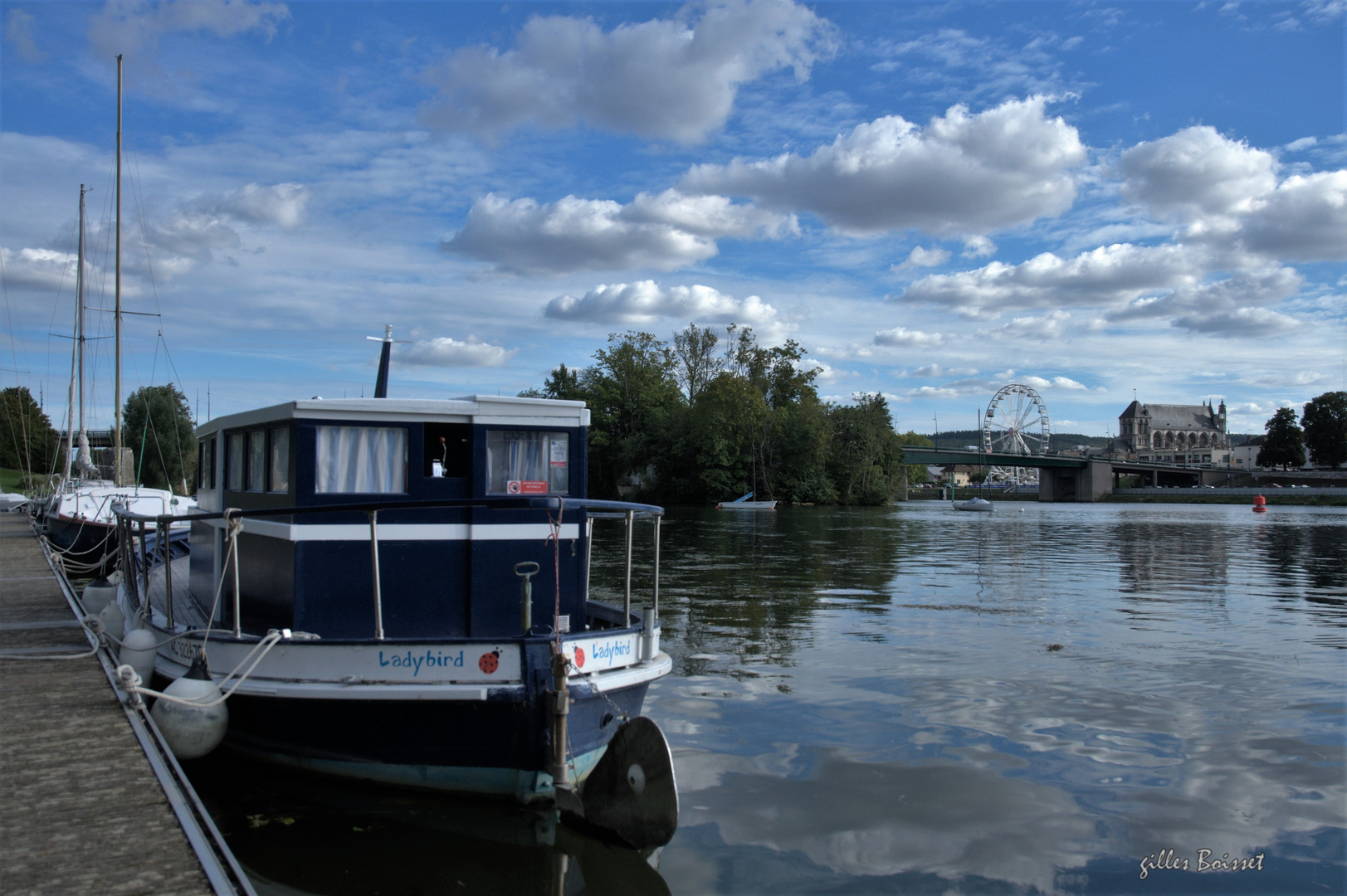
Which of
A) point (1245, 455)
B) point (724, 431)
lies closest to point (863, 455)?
point (724, 431)

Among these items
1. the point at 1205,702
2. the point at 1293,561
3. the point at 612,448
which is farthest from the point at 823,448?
the point at 1205,702

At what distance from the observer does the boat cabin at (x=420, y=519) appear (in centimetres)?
756

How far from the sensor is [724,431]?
251 ft

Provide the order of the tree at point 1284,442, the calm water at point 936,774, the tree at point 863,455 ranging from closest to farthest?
1. the calm water at point 936,774
2. the tree at point 863,455
3. the tree at point 1284,442

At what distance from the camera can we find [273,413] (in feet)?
26.1

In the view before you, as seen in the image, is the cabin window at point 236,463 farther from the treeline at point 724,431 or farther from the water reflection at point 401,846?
the treeline at point 724,431

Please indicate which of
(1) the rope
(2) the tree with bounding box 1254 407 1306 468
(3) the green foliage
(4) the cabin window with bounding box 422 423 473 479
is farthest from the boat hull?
(2) the tree with bounding box 1254 407 1306 468

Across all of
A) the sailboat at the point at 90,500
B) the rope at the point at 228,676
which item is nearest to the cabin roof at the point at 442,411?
the rope at the point at 228,676

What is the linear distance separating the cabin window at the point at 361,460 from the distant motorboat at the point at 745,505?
6062cm

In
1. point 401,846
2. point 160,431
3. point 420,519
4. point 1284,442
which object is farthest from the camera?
point 1284,442

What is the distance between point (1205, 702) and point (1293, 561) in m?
21.3

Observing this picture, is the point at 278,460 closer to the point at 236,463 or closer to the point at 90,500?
the point at 236,463

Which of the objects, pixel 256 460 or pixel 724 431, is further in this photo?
pixel 724 431

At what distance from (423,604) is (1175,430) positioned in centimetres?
20921
